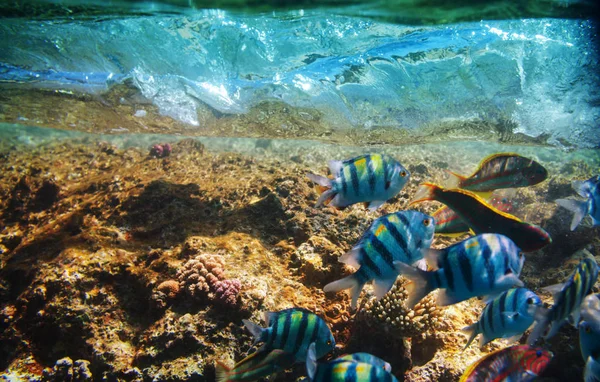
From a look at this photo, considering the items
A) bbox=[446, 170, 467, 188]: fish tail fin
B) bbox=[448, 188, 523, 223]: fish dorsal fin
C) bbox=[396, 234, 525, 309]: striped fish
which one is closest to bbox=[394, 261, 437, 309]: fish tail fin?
bbox=[396, 234, 525, 309]: striped fish

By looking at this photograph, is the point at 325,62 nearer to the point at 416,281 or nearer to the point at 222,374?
the point at 416,281

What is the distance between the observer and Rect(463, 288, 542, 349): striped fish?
2801mm

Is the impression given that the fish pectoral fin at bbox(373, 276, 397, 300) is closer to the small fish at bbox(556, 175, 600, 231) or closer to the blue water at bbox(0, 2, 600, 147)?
the small fish at bbox(556, 175, 600, 231)

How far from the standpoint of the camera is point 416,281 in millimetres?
2506

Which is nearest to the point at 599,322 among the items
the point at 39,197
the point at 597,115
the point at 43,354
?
the point at 43,354

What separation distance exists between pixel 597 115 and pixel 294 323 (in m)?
16.3

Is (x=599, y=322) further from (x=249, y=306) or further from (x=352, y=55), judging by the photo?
(x=352, y=55)

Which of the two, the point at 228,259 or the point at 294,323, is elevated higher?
the point at 294,323

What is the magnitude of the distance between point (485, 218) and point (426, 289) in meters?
1.81

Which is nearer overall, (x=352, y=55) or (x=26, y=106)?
(x=352, y=55)

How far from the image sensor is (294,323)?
2885mm

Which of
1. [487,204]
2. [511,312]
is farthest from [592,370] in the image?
[487,204]

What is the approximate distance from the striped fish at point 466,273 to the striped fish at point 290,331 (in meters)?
1.04

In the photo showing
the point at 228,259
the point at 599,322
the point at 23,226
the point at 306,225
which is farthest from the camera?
the point at 23,226
